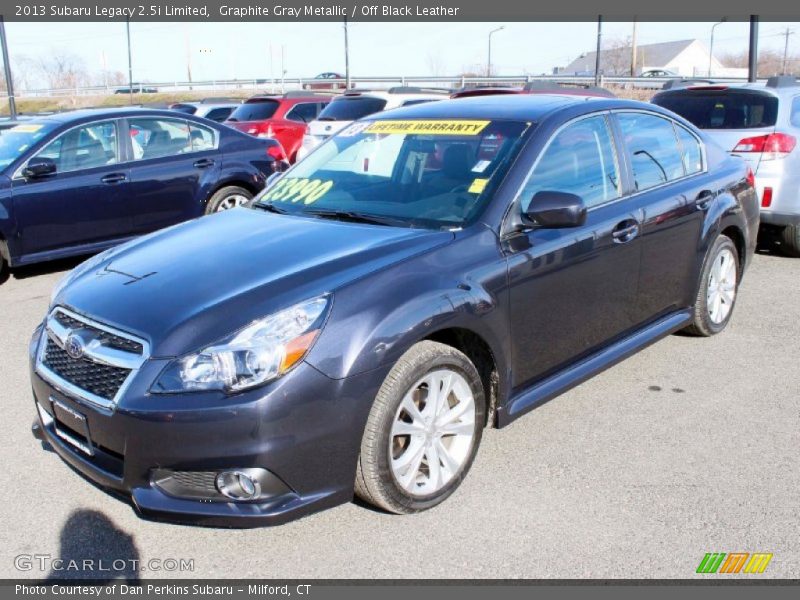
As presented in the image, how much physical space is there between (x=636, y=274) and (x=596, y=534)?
68.4 inches

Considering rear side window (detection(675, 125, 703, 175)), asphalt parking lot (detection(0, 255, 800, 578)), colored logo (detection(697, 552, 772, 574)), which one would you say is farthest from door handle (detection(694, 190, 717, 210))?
colored logo (detection(697, 552, 772, 574))

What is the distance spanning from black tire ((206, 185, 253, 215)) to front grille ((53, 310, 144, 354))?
5.32 meters

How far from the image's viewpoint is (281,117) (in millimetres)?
Answer: 15195

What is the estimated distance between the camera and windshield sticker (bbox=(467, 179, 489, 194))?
3770 mm

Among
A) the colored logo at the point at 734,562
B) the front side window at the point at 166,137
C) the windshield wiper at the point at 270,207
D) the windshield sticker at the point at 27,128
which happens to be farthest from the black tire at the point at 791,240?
the windshield sticker at the point at 27,128

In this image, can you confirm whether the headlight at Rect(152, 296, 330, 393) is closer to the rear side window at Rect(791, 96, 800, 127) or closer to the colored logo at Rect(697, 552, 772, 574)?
the colored logo at Rect(697, 552, 772, 574)

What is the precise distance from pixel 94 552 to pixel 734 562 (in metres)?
2.53

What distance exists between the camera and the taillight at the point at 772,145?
7.52m

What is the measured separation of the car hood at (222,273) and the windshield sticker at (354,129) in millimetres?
967

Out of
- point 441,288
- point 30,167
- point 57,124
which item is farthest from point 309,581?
point 57,124

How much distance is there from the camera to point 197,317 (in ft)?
9.70

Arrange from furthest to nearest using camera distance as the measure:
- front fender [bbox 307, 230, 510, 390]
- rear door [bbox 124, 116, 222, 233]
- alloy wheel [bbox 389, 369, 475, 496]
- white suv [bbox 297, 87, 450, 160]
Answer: white suv [bbox 297, 87, 450, 160]
rear door [bbox 124, 116, 222, 233]
alloy wheel [bbox 389, 369, 475, 496]
front fender [bbox 307, 230, 510, 390]

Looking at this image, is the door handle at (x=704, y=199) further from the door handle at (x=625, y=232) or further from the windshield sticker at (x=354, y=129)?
the windshield sticker at (x=354, y=129)

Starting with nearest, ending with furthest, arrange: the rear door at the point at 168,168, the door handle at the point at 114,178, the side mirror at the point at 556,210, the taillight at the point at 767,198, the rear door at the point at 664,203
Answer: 1. the side mirror at the point at 556,210
2. the rear door at the point at 664,203
3. the taillight at the point at 767,198
4. the door handle at the point at 114,178
5. the rear door at the point at 168,168
